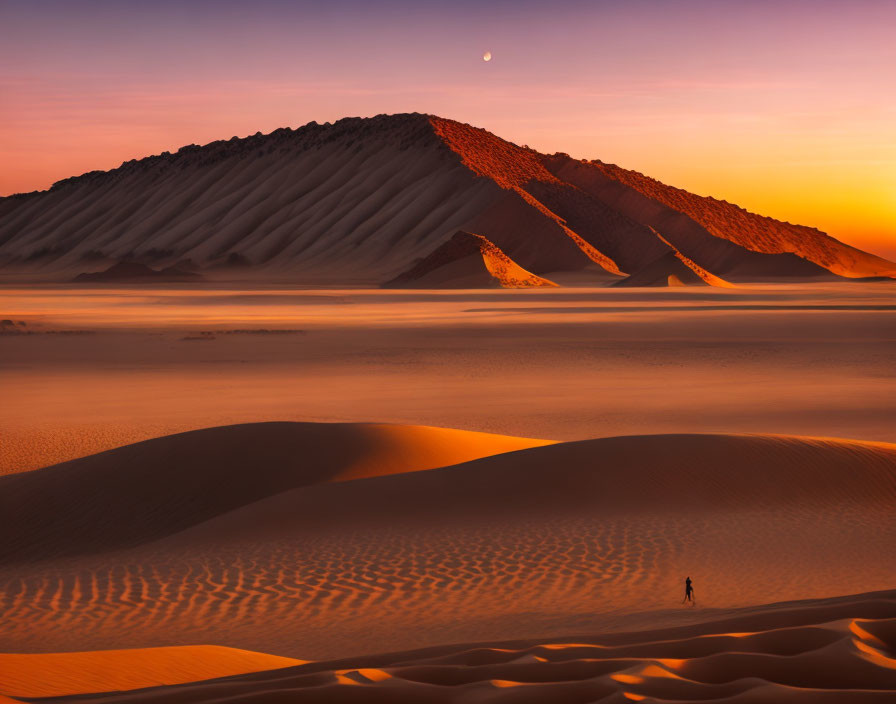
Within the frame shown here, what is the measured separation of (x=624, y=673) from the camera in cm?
471

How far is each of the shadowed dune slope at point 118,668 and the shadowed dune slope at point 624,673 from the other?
0.61 meters

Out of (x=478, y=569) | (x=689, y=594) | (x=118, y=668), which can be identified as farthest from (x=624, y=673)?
(x=478, y=569)

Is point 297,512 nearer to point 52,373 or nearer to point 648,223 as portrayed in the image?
point 52,373

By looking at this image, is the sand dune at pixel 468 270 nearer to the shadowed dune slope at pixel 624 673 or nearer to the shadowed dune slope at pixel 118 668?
the shadowed dune slope at pixel 118 668

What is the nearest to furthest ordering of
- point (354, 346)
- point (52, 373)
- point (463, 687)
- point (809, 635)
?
1. point (463, 687)
2. point (809, 635)
3. point (52, 373)
4. point (354, 346)

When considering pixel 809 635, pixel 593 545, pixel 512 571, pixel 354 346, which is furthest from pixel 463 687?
pixel 354 346

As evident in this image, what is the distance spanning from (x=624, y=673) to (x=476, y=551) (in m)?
6.27

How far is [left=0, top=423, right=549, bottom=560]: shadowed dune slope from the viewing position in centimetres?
1309

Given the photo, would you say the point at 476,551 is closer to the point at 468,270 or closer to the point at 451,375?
the point at 451,375

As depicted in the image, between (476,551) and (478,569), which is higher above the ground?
(476,551)

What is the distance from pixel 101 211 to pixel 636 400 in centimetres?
17919

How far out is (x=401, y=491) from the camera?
1308 centimetres

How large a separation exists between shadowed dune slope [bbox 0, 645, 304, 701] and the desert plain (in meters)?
0.03

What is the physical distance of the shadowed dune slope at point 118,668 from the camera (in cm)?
566
